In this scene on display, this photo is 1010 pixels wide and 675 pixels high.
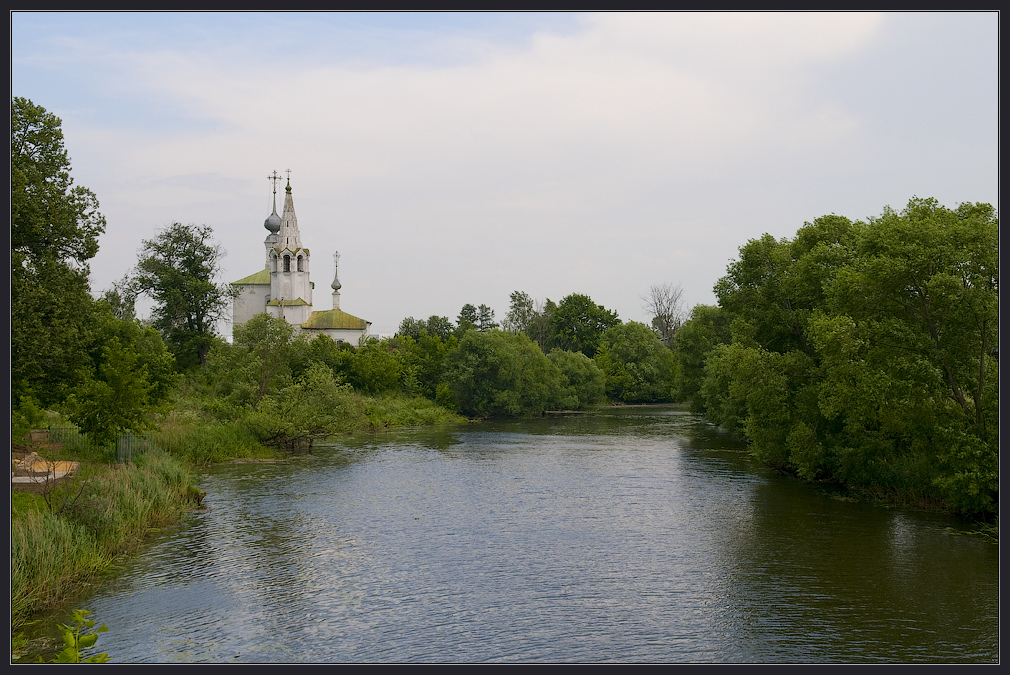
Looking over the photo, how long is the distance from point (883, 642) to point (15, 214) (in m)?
23.0

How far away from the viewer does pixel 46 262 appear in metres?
24.0

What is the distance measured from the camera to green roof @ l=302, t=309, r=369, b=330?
89500mm

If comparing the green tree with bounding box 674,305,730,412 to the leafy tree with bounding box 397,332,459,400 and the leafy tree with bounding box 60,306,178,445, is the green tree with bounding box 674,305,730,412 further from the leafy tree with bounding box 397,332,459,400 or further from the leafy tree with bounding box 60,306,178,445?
the leafy tree with bounding box 60,306,178,445

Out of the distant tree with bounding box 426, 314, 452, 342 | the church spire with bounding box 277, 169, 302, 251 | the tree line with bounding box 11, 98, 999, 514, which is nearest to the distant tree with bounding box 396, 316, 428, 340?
the distant tree with bounding box 426, 314, 452, 342

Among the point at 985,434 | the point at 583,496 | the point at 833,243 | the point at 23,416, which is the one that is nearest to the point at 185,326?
the point at 23,416

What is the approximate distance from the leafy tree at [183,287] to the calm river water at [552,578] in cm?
2889

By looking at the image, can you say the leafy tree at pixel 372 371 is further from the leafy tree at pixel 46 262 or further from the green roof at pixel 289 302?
the leafy tree at pixel 46 262

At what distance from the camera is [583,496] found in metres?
28.3

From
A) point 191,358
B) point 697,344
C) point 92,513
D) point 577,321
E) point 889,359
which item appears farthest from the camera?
point 577,321

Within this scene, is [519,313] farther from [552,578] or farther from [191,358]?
[552,578]

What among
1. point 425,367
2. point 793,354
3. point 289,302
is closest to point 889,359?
point 793,354

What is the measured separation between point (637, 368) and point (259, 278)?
141 ft

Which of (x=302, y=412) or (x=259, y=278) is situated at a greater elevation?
(x=259, y=278)

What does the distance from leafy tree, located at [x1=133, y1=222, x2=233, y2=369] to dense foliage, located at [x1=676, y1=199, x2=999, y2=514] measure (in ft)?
130
